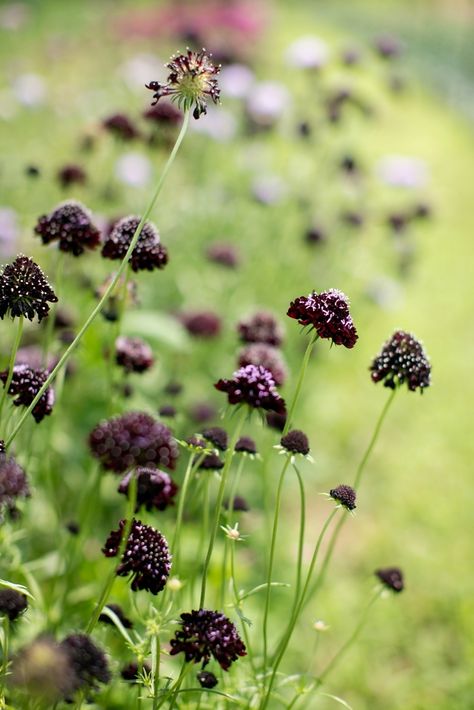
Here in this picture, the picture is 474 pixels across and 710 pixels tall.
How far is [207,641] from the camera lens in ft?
3.99

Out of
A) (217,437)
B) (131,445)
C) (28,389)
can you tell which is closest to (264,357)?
(217,437)

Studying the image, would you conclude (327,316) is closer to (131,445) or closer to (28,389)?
(131,445)

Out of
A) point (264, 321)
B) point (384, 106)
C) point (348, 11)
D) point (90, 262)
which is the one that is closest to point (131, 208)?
point (90, 262)

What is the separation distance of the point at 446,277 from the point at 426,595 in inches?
144

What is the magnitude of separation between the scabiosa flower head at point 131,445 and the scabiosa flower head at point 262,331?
101cm

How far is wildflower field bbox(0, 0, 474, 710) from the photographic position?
1287 mm

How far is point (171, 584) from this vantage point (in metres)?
1.26

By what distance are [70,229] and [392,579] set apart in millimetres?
1019

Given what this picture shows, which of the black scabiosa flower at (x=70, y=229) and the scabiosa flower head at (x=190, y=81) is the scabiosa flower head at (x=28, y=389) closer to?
the black scabiosa flower at (x=70, y=229)

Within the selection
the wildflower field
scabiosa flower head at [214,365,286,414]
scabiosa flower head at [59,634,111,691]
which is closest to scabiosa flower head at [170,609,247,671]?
the wildflower field

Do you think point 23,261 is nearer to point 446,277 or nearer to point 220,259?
point 220,259

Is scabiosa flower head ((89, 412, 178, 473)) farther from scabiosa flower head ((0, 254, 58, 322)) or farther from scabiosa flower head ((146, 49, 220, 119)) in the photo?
scabiosa flower head ((146, 49, 220, 119))

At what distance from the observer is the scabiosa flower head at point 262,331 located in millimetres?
2102

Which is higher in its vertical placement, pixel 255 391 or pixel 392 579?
pixel 255 391
